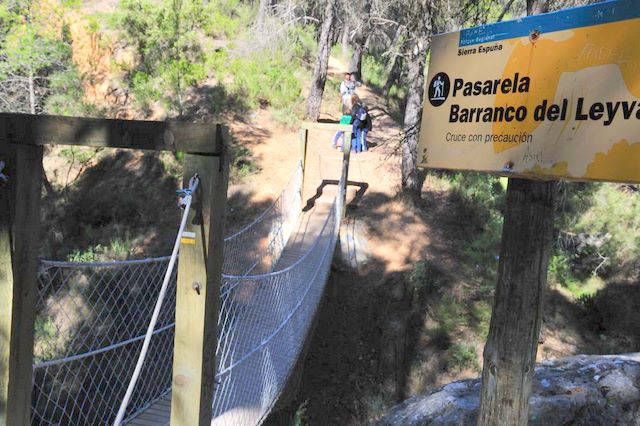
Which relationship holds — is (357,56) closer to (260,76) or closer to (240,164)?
(260,76)

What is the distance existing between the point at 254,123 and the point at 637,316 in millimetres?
6972

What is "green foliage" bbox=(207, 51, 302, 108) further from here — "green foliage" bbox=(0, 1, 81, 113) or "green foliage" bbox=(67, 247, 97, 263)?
"green foliage" bbox=(67, 247, 97, 263)

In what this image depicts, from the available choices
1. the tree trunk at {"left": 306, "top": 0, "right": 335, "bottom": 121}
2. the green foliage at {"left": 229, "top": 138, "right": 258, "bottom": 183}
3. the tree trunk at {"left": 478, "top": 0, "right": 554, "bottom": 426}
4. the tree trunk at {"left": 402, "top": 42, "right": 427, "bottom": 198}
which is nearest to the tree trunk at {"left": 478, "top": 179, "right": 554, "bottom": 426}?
the tree trunk at {"left": 478, "top": 0, "right": 554, "bottom": 426}

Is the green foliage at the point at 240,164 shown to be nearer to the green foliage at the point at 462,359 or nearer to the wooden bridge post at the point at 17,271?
the green foliage at the point at 462,359

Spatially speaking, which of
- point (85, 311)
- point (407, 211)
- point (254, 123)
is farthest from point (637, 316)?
point (254, 123)

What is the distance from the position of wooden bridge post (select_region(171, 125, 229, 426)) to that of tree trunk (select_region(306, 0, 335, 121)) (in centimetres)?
871

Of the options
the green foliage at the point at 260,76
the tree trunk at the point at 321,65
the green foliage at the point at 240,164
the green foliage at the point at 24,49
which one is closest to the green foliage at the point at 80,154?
the green foliage at the point at 24,49

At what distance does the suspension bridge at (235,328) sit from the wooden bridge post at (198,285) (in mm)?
81

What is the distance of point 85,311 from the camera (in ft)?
20.1

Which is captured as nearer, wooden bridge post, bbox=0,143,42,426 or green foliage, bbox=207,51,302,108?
wooden bridge post, bbox=0,143,42,426

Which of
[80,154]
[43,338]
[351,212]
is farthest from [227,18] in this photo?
[43,338]

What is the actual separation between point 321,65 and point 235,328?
24.2 ft

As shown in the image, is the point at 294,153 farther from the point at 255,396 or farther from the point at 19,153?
the point at 19,153

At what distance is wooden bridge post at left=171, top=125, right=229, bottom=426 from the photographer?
58.5 inches
